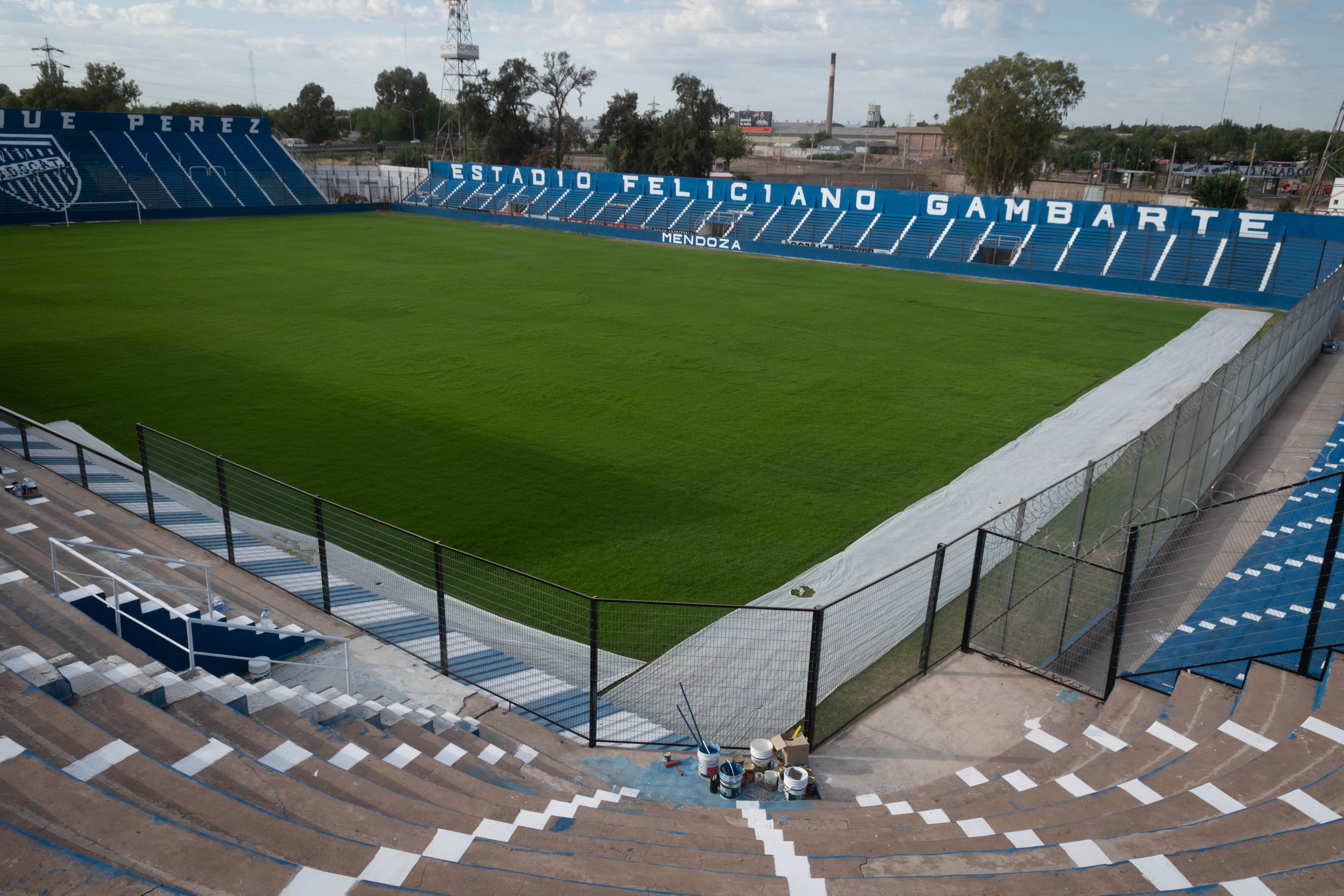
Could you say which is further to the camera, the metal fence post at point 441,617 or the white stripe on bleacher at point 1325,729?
the metal fence post at point 441,617

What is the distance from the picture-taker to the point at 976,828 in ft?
17.0

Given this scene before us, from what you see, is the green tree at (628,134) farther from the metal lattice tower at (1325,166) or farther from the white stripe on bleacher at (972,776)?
the white stripe on bleacher at (972,776)

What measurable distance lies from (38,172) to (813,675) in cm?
5132

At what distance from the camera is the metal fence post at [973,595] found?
738 centimetres

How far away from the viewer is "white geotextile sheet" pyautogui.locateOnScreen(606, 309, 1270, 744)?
7938 mm

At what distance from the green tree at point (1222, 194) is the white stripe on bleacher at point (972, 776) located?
197 ft

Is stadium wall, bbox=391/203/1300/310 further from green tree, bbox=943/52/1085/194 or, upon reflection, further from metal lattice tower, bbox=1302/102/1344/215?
green tree, bbox=943/52/1085/194

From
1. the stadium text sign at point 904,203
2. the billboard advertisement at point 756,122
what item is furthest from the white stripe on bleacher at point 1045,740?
the billboard advertisement at point 756,122

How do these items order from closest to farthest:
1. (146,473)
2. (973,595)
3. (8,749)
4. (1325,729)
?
(8,749), (1325,729), (973,595), (146,473)

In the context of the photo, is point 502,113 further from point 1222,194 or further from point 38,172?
point 1222,194

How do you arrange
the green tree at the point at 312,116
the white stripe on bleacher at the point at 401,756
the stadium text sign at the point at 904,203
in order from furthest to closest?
the green tree at the point at 312,116
the stadium text sign at the point at 904,203
the white stripe on bleacher at the point at 401,756

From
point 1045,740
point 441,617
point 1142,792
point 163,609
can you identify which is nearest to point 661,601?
point 441,617

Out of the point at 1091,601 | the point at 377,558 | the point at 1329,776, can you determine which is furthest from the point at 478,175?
the point at 1329,776

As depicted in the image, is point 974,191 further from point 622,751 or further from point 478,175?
point 622,751
